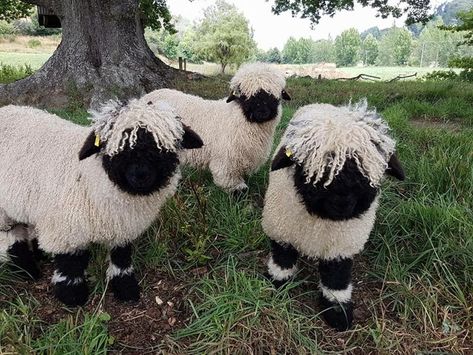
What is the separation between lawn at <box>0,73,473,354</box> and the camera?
2.76m

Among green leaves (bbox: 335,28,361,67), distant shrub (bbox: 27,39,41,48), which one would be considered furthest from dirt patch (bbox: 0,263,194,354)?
green leaves (bbox: 335,28,361,67)

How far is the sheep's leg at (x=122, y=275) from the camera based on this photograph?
3154mm

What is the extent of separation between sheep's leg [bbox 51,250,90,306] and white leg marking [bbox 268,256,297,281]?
55.2 inches

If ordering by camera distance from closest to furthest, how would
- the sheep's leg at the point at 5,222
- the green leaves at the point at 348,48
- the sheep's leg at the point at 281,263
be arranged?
the sheep's leg at the point at 281,263
the sheep's leg at the point at 5,222
the green leaves at the point at 348,48

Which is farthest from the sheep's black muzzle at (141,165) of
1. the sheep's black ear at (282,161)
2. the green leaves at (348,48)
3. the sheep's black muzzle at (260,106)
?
the green leaves at (348,48)

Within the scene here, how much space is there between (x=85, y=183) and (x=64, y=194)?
176 millimetres

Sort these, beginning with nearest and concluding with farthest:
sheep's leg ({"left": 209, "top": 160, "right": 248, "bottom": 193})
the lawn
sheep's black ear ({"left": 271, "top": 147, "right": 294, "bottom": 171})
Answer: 1. sheep's black ear ({"left": 271, "top": 147, "right": 294, "bottom": 171})
2. the lawn
3. sheep's leg ({"left": 209, "top": 160, "right": 248, "bottom": 193})

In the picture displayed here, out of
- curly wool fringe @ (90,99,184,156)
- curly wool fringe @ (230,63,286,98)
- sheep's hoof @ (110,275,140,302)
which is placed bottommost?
sheep's hoof @ (110,275,140,302)

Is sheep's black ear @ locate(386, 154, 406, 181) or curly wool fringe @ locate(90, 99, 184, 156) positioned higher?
curly wool fringe @ locate(90, 99, 184, 156)

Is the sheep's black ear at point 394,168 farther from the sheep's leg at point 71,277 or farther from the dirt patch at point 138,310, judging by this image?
the sheep's leg at point 71,277

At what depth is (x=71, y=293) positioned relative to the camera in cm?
309

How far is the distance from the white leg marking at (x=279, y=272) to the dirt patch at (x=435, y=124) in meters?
A: 4.44

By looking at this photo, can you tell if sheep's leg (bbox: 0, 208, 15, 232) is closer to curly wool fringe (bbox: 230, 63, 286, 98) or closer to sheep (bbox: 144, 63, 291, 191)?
sheep (bbox: 144, 63, 291, 191)

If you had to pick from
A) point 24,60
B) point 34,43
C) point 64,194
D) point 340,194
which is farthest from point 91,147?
point 34,43
